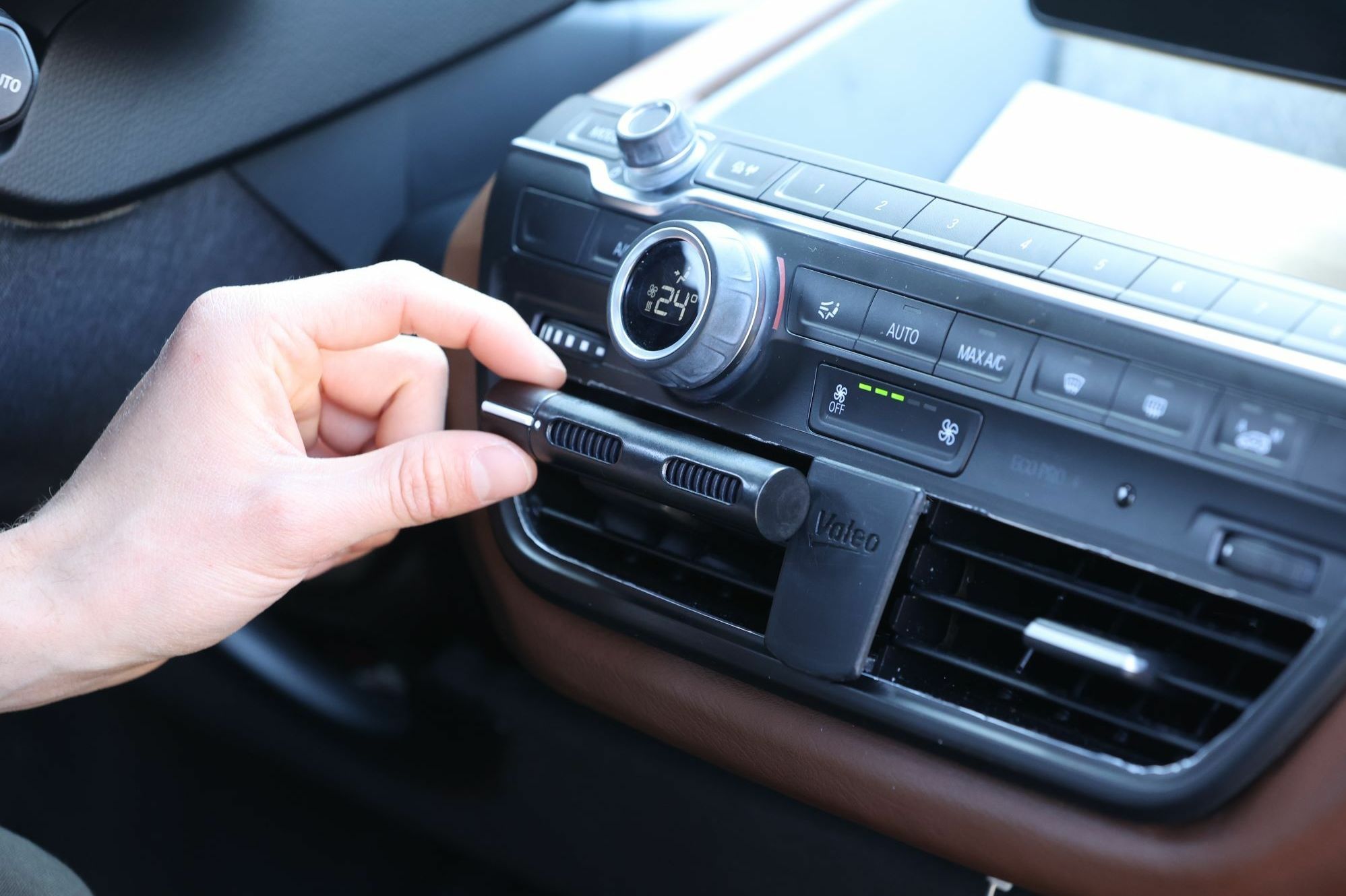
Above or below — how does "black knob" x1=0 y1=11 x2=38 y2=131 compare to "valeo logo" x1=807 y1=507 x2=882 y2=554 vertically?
above

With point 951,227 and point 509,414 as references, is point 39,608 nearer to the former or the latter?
point 509,414

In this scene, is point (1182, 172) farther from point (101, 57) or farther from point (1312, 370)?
point (101, 57)

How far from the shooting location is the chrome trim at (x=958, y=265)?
643 mm

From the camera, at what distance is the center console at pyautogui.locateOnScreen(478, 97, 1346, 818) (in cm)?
65

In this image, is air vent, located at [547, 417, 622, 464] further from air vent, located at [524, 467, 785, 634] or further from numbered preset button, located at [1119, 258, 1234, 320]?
numbered preset button, located at [1119, 258, 1234, 320]

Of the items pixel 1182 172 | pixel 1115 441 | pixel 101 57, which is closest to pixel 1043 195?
pixel 1182 172

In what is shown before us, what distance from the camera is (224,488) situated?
71cm

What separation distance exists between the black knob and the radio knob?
1.50ft

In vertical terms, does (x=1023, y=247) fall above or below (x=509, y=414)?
above

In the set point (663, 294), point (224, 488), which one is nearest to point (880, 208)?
point (663, 294)

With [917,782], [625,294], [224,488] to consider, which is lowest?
[917,782]

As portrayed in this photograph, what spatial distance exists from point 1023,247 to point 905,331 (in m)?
0.09

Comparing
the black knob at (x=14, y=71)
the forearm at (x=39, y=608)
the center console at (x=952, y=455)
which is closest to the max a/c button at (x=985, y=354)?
the center console at (x=952, y=455)

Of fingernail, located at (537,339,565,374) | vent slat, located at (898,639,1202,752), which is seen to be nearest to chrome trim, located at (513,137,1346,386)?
fingernail, located at (537,339,565,374)
